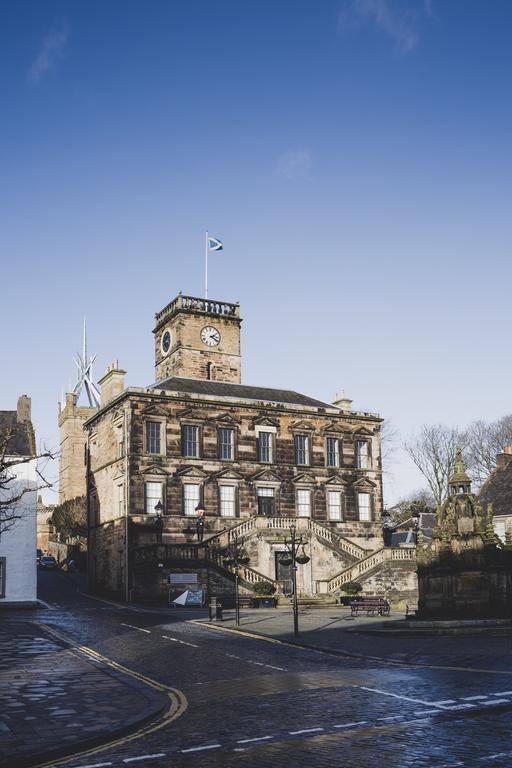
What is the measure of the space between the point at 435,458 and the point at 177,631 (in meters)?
49.5

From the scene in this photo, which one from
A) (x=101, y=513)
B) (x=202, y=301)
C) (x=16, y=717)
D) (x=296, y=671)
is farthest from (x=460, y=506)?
(x=202, y=301)

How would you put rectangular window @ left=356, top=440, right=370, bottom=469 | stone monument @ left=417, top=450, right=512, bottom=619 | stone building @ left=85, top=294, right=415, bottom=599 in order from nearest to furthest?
stone monument @ left=417, top=450, right=512, bottom=619, stone building @ left=85, top=294, right=415, bottom=599, rectangular window @ left=356, top=440, right=370, bottom=469

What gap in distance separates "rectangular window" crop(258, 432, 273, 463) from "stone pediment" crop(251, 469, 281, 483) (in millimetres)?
816

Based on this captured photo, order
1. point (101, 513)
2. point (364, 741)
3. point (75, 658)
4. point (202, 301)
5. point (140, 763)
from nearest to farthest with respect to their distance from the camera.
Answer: point (140, 763) → point (364, 741) → point (75, 658) → point (101, 513) → point (202, 301)

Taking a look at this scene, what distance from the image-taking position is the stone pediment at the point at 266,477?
51.3 m

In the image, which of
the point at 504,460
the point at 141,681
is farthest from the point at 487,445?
the point at 141,681

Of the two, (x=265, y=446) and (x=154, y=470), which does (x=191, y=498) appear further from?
(x=265, y=446)

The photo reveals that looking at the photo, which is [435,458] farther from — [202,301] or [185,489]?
[185,489]

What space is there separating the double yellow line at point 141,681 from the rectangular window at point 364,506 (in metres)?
32.5

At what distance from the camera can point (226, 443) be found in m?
51.2

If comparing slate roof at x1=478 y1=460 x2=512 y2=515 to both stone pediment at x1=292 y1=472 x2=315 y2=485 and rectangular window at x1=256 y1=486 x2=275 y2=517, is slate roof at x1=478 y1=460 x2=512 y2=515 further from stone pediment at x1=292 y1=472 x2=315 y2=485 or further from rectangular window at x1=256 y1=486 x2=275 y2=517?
rectangular window at x1=256 y1=486 x2=275 y2=517

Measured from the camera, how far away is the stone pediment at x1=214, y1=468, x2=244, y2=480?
50.1m

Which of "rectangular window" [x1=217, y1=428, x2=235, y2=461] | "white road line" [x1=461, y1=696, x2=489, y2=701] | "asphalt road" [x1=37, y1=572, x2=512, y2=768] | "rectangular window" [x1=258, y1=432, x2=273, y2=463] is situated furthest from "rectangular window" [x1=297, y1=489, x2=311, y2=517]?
"white road line" [x1=461, y1=696, x2=489, y2=701]

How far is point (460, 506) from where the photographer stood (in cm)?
3061
